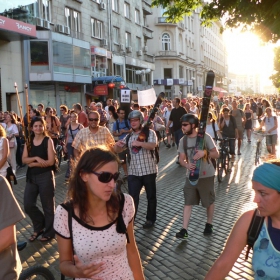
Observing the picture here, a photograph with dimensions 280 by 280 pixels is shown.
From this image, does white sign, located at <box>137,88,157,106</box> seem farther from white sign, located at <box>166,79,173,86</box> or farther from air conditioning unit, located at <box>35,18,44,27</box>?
white sign, located at <box>166,79,173,86</box>

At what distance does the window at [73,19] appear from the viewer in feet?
96.8

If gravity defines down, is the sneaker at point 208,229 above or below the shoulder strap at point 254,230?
below

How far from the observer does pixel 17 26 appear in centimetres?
2164

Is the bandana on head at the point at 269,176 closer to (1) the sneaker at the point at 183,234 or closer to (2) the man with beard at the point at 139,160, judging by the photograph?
(1) the sneaker at the point at 183,234

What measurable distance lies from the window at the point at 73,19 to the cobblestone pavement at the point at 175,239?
20882 mm

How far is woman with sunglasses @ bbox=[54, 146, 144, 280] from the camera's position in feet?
8.59

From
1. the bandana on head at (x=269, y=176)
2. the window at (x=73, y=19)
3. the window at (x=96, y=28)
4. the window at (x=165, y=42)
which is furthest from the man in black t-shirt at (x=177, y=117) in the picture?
the window at (x=165, y=42)

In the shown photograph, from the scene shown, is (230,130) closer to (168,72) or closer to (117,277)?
(117,277)

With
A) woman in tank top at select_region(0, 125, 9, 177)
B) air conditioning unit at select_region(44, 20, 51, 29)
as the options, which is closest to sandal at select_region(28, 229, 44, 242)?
woman in tank top at select_region(0, 125, 9, 177)

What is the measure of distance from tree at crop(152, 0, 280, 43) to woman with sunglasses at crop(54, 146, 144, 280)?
6095 millimetres

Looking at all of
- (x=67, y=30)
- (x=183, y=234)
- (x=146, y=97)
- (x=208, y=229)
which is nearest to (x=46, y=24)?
(x=67, y=30)

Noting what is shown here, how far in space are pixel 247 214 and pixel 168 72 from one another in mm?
61348

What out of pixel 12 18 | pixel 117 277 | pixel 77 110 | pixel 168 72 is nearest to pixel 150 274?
pixel 117 277

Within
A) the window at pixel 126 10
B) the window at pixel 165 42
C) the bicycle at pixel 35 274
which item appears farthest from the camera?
the window at pixel 165 42
